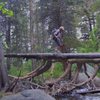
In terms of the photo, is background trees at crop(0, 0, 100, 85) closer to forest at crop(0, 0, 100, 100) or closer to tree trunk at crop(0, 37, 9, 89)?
forest at crop(0, 0, 100, 100)

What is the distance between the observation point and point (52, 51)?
97.4ft

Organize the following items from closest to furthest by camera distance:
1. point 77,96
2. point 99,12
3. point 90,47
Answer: point 77,96 < point 90,47 < point 99,12

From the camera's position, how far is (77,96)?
1438 cm

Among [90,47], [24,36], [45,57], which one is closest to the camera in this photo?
[45,57]

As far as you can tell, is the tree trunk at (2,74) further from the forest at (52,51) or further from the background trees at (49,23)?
the background trees at (49,23)

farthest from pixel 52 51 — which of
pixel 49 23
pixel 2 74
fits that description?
pixel 2 74

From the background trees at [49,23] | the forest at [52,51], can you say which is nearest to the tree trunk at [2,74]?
the forest at [52,51]

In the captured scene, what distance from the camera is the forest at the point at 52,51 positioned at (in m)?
12.9

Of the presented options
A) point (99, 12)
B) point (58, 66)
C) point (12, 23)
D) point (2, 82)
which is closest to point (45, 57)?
point (2, 82)

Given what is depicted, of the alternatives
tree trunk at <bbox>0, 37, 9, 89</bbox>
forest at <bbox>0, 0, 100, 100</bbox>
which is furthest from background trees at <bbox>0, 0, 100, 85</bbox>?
tree trunk at <bbox>0, 37, 9, 89</bbox>

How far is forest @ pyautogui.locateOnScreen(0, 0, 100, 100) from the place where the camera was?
12.9 meters

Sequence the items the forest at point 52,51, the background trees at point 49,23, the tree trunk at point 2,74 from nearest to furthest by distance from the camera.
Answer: the forest at point 52,51 < the tree trunk at point 2,74 < the background trees at point 49,23

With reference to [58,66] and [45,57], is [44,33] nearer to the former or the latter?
[58,66]

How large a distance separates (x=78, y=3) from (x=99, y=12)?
82.8 inches
